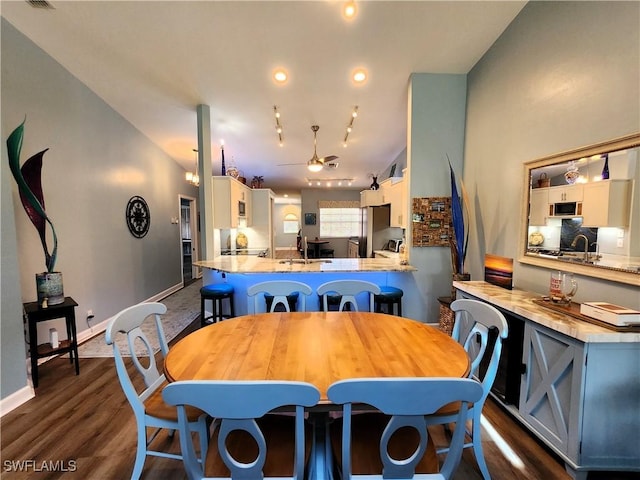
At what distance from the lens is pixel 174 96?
3.53 meters

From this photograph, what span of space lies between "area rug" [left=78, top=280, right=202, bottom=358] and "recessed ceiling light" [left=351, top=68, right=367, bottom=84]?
3726 mm

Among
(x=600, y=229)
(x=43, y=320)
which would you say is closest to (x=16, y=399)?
(x=43, y=320)

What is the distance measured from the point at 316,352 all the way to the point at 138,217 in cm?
449

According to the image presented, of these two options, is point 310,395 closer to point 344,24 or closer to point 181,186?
A: point 344,24

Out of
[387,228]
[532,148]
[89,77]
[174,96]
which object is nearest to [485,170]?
[532,148]

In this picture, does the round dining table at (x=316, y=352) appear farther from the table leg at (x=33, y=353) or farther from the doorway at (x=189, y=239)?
the doorway at (x=189, y=239)

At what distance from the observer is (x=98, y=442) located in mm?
1799

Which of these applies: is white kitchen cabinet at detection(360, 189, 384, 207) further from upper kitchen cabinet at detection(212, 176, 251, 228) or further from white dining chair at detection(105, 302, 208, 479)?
white dining chair at detection(105, 302, 208, 479)

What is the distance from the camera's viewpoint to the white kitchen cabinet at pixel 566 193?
1.99 m

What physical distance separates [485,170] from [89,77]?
15.8ft

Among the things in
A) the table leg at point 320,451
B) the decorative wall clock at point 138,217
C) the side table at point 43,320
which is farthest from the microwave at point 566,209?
the decorative wall clock at point 138,217

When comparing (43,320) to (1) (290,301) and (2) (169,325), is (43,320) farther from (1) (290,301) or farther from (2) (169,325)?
(1) (290,301)

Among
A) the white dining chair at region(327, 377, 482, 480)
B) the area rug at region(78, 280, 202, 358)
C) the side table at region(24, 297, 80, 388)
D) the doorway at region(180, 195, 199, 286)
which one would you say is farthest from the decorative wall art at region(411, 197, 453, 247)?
the doorway at region(180, 195, 199, 286)

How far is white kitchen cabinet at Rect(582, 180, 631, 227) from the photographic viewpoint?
166cm
